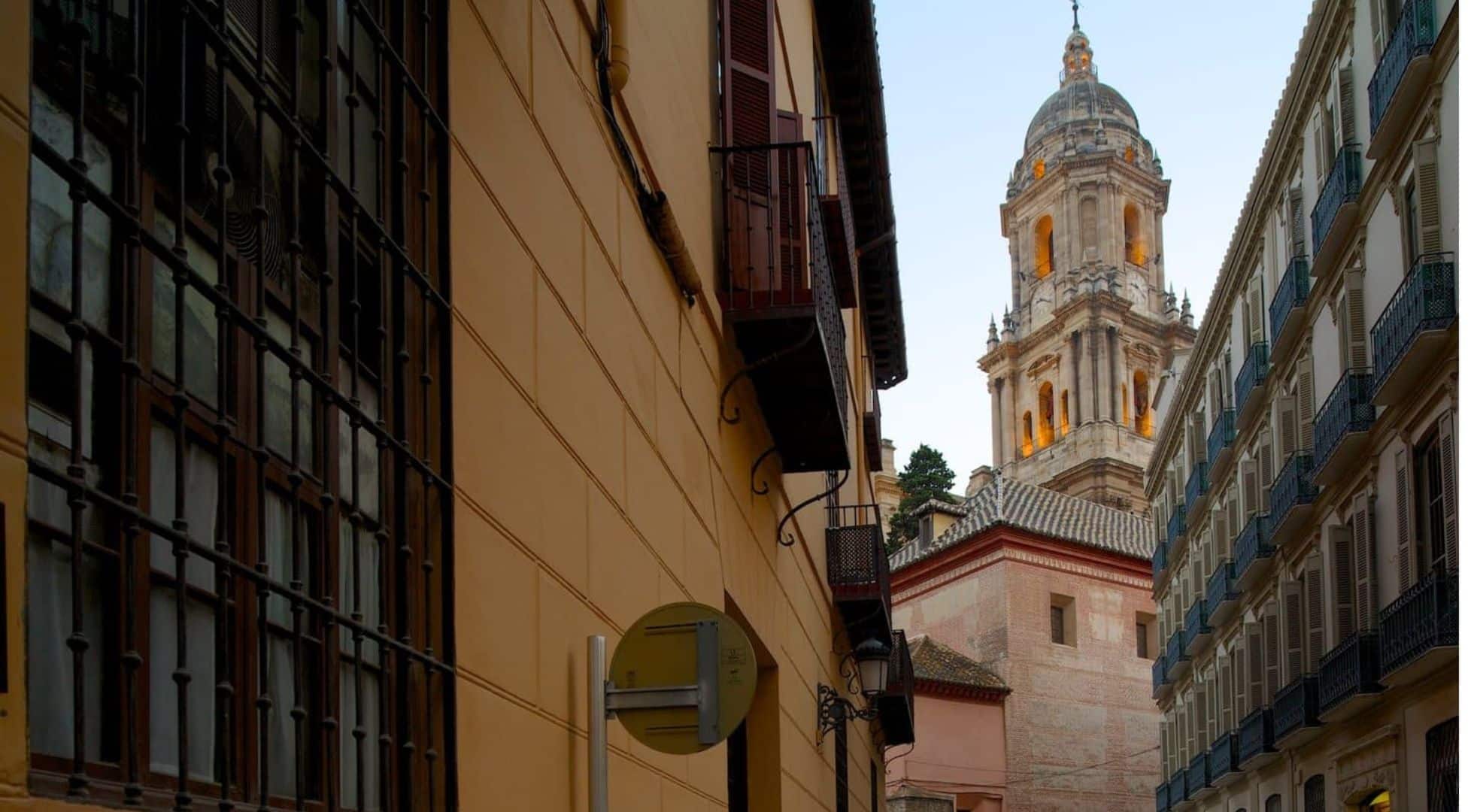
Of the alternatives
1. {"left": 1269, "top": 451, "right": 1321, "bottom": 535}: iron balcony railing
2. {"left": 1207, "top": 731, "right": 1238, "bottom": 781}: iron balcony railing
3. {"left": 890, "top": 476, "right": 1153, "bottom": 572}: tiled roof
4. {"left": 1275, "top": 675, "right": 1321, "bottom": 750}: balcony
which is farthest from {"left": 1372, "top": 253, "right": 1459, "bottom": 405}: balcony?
{"left": 890, "top": 476, "right": 1153, "bottom": 572}: tiled roof

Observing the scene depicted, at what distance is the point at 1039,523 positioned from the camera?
49.5m

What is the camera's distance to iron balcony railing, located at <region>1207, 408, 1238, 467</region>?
109 feet

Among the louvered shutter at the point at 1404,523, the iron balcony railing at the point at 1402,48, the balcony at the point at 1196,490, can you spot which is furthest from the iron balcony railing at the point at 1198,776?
the iron balcony railing at the point at 1402,48

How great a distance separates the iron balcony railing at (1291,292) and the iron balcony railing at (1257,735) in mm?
6057

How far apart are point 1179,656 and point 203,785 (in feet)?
128

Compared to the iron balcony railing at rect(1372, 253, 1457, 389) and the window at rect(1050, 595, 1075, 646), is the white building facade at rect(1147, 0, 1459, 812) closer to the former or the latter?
the iron balcony railing at rect(1372, 253, 1457, 389)

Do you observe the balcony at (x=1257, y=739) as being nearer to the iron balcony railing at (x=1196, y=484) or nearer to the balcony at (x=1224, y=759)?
the balcony at (x=1224, y=759)

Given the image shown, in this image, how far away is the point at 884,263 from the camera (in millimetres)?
20531

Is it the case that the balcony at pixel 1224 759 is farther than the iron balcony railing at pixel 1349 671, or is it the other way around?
the balcony at pixel 1224 759

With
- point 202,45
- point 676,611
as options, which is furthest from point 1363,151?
point 202,45

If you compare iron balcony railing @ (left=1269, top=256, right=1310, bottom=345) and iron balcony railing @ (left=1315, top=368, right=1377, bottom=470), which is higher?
iron balcony railing @ (left=1269, top=256, right=1310, bottom=345)

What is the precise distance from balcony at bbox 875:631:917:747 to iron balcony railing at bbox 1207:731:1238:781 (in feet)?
28.2

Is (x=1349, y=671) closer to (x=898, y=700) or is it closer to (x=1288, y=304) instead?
(x=898, y=700)

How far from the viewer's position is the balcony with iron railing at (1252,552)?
29858 mm
